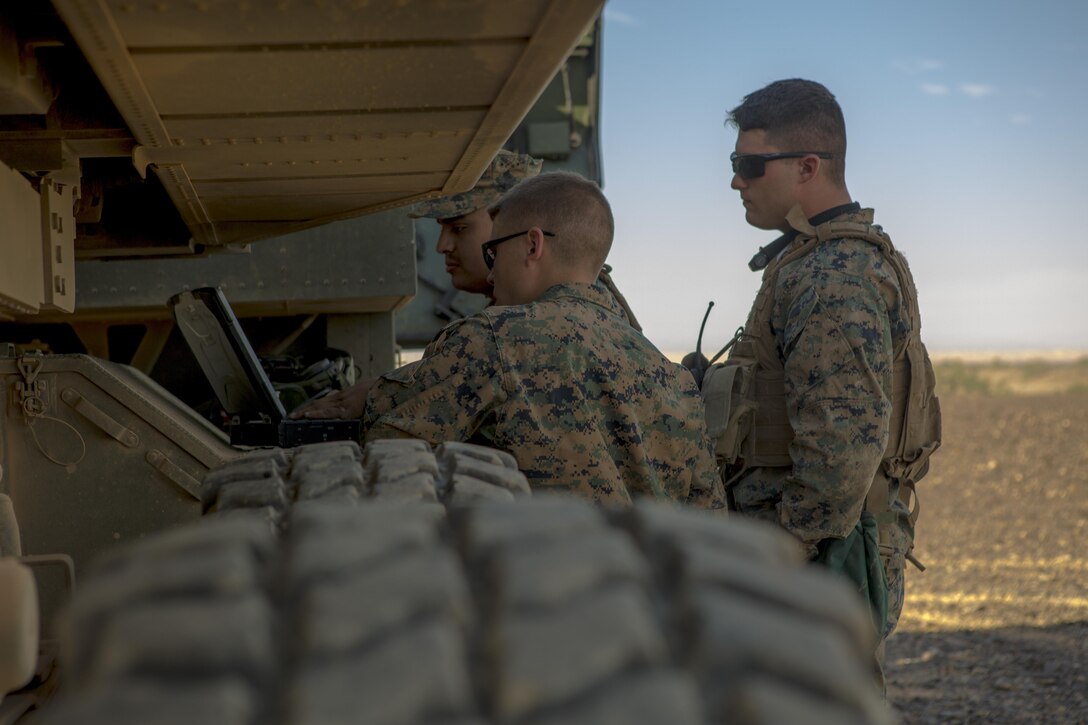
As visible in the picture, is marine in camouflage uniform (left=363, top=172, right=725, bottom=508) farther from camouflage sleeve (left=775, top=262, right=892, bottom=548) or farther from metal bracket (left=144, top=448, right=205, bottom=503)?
metal bracket (left=144, top=448, right=205, bottom=503)

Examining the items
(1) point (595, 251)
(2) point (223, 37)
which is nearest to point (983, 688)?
(1) point (595, 251)

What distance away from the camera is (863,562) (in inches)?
138

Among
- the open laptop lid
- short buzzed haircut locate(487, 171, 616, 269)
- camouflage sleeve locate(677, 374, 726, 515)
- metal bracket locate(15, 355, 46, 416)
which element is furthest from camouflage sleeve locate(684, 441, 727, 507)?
metal bracket locate(15, 355, 46, 416)

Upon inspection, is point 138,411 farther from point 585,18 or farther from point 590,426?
point 585,18

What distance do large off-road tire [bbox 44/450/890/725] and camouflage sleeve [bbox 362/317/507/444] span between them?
1.60m

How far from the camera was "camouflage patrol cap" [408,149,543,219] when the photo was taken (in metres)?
4.34

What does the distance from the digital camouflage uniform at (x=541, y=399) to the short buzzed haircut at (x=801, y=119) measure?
3.92ft

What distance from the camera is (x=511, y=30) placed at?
1887 millimetres

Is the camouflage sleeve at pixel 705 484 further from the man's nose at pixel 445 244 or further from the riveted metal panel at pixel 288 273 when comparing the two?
the riveted metal panel at pixel 288 273

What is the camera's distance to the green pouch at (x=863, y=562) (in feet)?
11.4

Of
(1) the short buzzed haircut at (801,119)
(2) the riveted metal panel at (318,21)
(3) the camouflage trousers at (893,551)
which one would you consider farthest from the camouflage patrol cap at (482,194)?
(2) the riveted metal panel at (318,21)

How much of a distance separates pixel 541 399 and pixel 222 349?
1608 millimetres

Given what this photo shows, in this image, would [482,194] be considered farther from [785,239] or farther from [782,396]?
[782,396]

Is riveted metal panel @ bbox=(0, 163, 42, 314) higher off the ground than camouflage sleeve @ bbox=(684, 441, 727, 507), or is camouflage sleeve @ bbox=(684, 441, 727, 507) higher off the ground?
riveted metal panel @ bbox=(0, 163, 42, 314)
